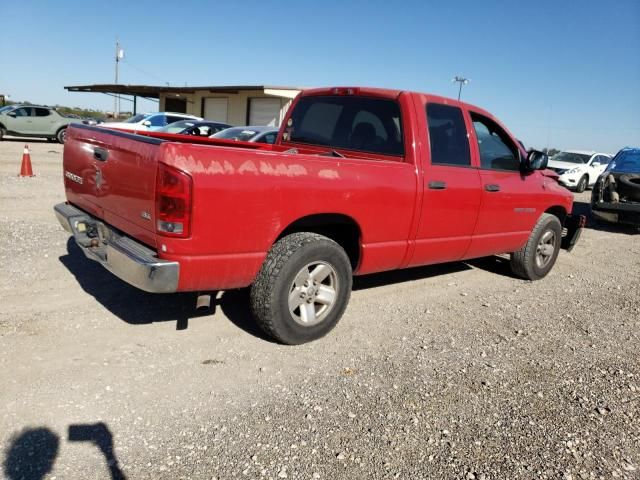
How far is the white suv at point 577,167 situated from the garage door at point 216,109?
20.0 metres

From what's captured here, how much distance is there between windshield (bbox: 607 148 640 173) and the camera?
36.3ft

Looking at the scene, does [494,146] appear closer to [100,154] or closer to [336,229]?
[336,229]

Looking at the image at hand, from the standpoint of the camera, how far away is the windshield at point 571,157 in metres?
19.5

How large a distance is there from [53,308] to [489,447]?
340 centimetres

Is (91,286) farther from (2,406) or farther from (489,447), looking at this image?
(489,447)

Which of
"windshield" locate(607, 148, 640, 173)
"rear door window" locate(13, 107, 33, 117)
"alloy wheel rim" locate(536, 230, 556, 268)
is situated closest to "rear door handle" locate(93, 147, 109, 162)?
"alloy wheel rim" locate(536, 230, 556, 268)

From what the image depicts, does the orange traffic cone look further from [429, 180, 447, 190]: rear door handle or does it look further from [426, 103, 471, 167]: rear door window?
[429, 180, 447, 190]: rear door handle

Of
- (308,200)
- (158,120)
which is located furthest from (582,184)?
(308,200)

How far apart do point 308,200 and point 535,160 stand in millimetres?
3037

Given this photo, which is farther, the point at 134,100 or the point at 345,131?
the point at 134,100

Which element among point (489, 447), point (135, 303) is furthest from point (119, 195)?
point (489, 447)

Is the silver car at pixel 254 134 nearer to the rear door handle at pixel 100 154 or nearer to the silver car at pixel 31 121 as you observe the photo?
the rear door handle at pixel 100 154

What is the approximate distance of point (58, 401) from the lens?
2.92 m

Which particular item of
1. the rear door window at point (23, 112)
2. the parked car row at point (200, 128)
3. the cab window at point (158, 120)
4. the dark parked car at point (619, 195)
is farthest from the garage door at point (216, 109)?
the dark parked car at point (619, 195)
